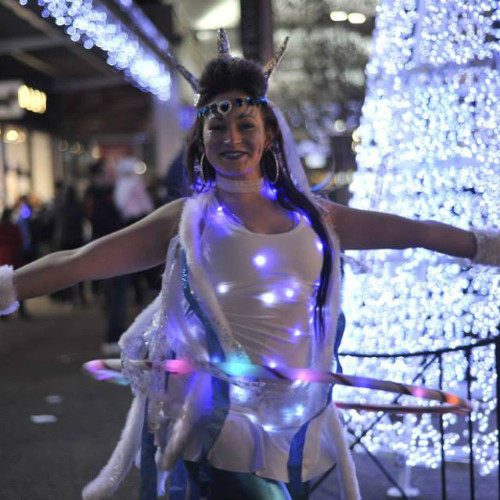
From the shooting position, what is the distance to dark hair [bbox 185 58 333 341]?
2.67 m

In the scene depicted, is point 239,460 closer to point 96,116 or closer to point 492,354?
point 492,354

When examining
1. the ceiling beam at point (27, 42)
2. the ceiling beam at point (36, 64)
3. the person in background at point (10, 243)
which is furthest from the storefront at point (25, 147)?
the person in background at point (10, 243)

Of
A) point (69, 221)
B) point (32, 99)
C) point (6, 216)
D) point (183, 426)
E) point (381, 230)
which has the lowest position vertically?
point (183, 426)

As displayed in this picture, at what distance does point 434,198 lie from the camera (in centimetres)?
476

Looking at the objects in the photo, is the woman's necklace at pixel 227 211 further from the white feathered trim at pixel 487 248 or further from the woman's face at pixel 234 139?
the white feathered trim at pixel 487 248

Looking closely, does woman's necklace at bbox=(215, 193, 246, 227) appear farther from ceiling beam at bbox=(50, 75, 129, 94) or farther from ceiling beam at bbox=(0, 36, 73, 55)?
ceiling beam at bbox=(50, 75, 129, 94)

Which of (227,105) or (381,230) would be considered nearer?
(227,105)

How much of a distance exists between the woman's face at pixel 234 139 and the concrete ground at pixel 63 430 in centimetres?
266

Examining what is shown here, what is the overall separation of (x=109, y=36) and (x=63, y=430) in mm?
8259

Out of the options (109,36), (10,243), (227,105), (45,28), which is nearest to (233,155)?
(227,105)

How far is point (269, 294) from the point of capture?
2.52 meters

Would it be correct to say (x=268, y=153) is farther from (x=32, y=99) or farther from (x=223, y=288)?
(x=32, y=99)

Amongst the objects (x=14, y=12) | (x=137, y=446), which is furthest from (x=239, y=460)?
(x=14, y=12)

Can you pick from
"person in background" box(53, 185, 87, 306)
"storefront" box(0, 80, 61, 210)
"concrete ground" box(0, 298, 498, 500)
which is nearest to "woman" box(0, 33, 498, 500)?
"concrete ground" box(0, 298, 498, 500)
